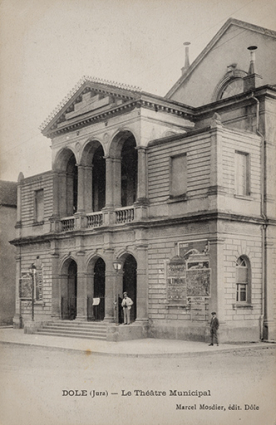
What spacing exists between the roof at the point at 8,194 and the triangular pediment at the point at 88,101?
8894mm

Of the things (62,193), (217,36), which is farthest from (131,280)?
(217,36)

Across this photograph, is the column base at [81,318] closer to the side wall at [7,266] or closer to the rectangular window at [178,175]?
the rectangular window at [178,175]

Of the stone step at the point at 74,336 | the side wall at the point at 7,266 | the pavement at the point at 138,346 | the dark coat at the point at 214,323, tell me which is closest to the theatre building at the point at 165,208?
the stone step at the point at 74,336

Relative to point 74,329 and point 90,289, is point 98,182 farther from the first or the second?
point 74,329

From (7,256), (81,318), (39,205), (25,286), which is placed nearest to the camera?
(81,318)

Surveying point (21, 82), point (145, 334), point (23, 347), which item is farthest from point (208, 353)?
point (21, 82)

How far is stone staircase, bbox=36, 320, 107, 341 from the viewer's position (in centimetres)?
2953

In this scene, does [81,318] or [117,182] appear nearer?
[117,182]

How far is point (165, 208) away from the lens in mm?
29172

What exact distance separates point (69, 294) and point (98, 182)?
6.92 meters

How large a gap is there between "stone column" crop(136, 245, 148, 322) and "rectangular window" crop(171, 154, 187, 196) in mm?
3223

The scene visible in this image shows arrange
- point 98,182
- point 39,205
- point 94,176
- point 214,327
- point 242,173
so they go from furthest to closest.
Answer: point 39,205 < point 94,176 < point 98,182 < point 242,173 < point 214,327

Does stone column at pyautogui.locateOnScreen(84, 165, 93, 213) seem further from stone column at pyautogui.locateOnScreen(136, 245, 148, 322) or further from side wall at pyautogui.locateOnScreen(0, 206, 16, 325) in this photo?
side wall at pyautogui.locateOnScreen(0, 206, 16, 325)

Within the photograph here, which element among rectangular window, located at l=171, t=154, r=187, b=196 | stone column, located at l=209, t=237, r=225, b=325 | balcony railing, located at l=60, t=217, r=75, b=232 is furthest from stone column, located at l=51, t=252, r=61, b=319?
stone column, located at l=209, t=237, r=225, b=325
